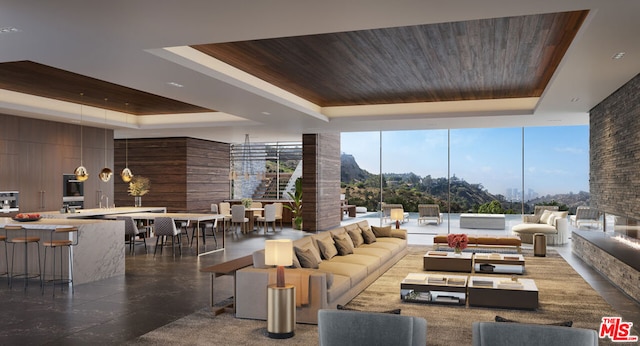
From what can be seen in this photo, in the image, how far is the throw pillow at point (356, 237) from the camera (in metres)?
8.57

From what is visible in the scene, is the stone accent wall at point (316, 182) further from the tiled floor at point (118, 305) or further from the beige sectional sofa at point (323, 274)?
the beige sectional sofa at point (323, 274)

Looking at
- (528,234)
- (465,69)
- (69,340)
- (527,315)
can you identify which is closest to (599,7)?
(527,315)

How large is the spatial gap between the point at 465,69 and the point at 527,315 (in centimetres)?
398

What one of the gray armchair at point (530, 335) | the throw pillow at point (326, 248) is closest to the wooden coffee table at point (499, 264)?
A: the throw pillow at point (326, 248)

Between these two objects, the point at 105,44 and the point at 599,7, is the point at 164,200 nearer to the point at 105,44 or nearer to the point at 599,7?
the point at 105,44

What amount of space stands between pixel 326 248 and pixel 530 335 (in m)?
4.56

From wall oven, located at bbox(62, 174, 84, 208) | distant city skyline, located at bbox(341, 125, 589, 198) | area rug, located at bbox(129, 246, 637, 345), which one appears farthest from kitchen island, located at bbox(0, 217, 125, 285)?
distant city skyline, located at bbox(341, 125, 589, 198)

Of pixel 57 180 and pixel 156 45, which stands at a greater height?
pixel 156 45

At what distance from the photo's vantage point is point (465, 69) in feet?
26.8

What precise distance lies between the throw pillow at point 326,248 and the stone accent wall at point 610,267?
12.3ft

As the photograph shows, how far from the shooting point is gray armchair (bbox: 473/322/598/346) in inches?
110

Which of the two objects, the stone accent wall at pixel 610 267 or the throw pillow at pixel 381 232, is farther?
the throw pillow at pixel 381 232

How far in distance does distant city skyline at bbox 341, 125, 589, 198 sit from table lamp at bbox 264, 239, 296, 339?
397 inches

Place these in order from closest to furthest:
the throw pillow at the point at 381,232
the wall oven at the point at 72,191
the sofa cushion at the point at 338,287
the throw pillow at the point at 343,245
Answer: the sofa cushion at the point at 338,287 → the throw pillow at the point at 343,245 → the throw pillow at the point at 381,232 → the wall oven at the point at 72,191
